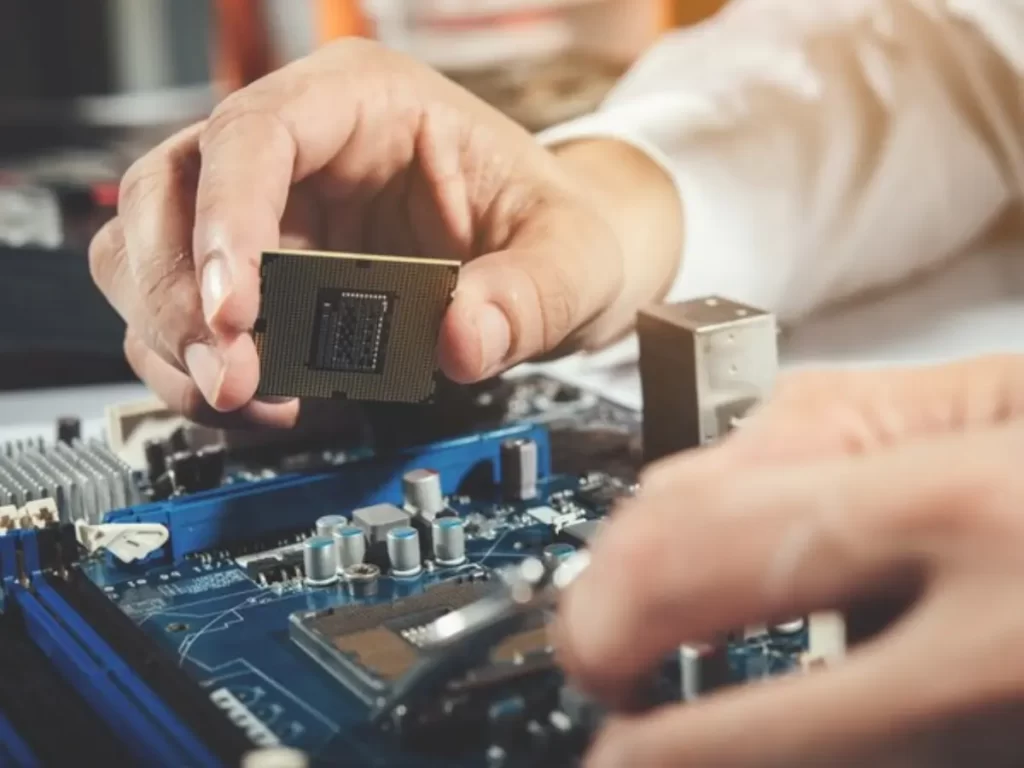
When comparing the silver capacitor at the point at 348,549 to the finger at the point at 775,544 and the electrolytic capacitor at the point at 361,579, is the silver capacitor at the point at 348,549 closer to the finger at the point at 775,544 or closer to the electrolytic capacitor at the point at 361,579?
the electrolytic capacitor at the point at 361,579

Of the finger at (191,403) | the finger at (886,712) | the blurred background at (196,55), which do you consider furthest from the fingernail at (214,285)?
the blurred background at (196,55)

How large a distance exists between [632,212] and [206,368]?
0.48m

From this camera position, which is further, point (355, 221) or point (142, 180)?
point (355, 221)

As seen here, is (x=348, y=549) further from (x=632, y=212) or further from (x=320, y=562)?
(x=632, y=212)

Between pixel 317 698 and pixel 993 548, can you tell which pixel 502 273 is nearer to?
pixel 317 698

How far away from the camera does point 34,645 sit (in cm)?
74

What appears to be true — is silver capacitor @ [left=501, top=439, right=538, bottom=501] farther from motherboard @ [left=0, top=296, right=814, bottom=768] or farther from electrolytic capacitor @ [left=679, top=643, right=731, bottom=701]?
electrolytic capacitor @ [left=679, top=643, right=731, bottom=701]

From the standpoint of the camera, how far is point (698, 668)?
60 cm

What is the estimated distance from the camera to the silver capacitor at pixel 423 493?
0.86 m

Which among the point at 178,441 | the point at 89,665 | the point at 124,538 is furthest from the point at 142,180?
the point at 89,665

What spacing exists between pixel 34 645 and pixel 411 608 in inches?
8.3

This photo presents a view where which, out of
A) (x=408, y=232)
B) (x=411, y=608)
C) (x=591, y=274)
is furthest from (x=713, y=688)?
(x=408, y=232)

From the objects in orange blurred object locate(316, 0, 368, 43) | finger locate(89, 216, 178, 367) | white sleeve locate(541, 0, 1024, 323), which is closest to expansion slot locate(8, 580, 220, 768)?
finger locate(89, 216, 178, 367)

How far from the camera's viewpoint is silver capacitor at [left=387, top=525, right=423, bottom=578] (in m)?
0.78
